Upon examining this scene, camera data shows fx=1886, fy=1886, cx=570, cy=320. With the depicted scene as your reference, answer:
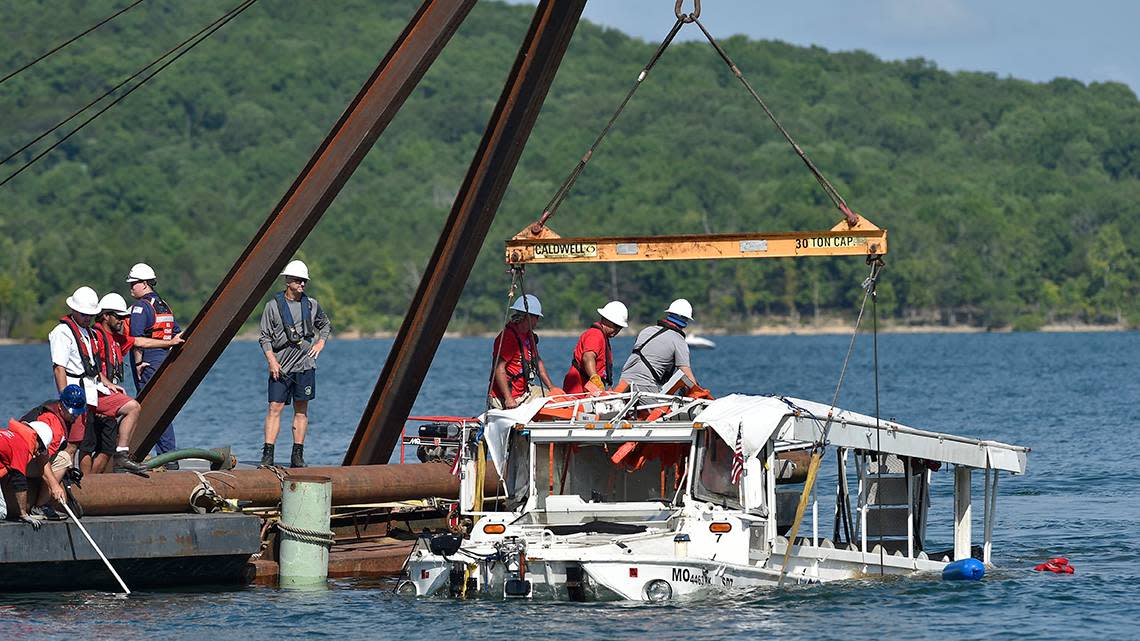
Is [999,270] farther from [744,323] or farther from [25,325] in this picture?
[25,325]

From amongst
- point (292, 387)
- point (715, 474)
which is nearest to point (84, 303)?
point (292, 387)

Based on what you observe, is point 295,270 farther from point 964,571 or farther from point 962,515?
point 964,571

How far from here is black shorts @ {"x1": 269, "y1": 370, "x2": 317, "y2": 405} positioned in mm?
22422

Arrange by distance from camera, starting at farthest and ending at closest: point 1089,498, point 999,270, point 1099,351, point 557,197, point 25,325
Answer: point 999,270 < point 25,325 < point 1099,351 < point 1089,498 < point 557,197

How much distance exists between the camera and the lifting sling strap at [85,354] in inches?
776

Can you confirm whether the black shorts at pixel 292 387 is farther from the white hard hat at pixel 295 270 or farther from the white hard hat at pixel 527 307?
the white hard hat at pixel 527 307

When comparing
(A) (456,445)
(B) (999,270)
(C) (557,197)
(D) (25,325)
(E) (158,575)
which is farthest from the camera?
(B) (999,270)

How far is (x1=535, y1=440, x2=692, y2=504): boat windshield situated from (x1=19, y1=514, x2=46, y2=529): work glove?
16.2ft

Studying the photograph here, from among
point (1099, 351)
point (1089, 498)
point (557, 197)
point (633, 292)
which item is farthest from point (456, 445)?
point (633, 292)

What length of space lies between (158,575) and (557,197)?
597 cm

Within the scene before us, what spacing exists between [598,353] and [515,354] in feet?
3.18

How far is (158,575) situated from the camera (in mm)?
19844

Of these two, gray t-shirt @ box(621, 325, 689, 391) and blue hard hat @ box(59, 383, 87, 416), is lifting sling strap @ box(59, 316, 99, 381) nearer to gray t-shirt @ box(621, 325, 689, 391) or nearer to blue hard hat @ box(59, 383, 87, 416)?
blue hard hat @ box(59, 383, 87, 416)

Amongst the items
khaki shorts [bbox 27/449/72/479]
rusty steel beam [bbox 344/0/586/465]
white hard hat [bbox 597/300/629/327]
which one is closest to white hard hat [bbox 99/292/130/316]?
khaki shorts [bbox 27/449/72/479]
